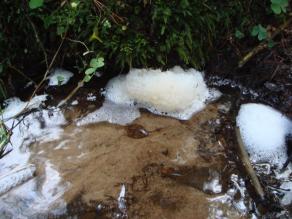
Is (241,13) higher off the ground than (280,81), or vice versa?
(241,13)

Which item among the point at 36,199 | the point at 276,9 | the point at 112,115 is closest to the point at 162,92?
the point at 112,115

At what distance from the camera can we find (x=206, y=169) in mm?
2432

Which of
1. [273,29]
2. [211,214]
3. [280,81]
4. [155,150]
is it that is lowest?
[211,214]

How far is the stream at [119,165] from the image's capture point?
2.24 metres

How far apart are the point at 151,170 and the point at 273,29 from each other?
47.1 inches

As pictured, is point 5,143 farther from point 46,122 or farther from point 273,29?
point 273,29

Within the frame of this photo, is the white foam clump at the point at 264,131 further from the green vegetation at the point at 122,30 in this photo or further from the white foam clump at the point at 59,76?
the white foam clump at the point at 59,76

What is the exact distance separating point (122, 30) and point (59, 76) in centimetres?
53

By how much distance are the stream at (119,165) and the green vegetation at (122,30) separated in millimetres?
264

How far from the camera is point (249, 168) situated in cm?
242

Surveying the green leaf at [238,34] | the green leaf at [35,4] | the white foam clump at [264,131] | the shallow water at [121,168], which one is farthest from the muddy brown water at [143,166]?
the green leaf at [35,4]

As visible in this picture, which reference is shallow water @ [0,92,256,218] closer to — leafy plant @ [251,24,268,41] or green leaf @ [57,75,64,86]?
green leaf @ [57,75,64,86]

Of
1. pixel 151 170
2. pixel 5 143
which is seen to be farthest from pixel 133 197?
pixel 5 143

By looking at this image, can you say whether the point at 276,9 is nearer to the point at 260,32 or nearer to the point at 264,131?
the point at 260,32
